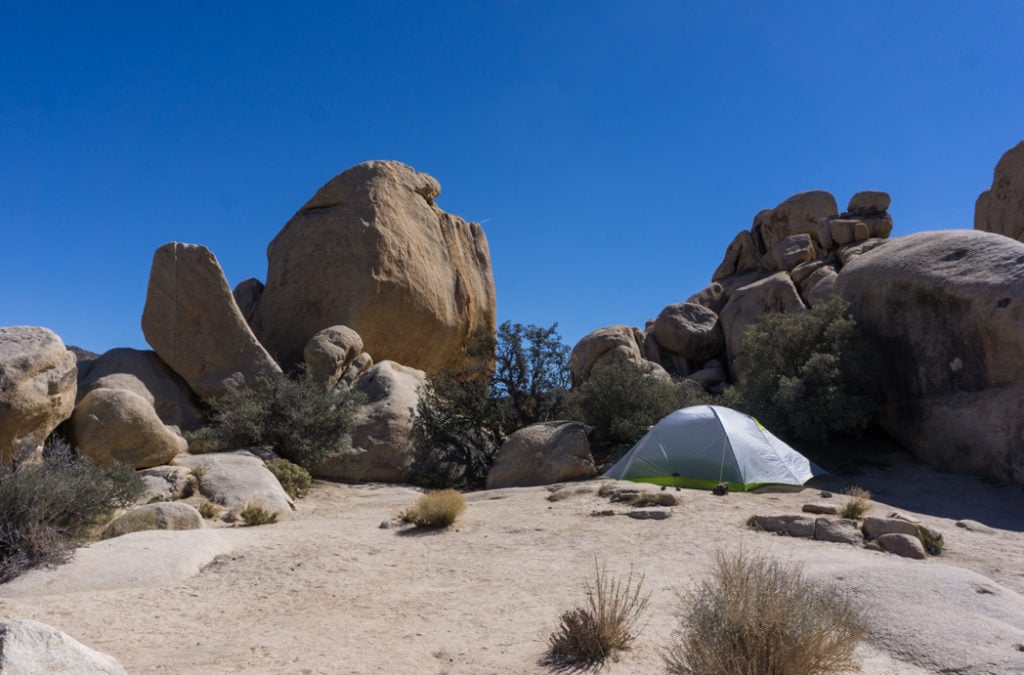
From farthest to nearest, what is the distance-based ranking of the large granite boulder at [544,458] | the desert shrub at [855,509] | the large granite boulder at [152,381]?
the large granite boulder at [152,381], the large granite boulder at [544,458], the desert shrub at [855,509]

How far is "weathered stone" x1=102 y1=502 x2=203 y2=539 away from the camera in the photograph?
984 centimetres

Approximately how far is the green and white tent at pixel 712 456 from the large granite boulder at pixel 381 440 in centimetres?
606

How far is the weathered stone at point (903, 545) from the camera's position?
893 cm

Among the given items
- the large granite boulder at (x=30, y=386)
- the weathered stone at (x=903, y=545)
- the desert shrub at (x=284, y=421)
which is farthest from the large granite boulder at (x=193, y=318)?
the weathered stone at (x=903, y=545)

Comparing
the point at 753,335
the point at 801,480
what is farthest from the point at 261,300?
the point at 801,480

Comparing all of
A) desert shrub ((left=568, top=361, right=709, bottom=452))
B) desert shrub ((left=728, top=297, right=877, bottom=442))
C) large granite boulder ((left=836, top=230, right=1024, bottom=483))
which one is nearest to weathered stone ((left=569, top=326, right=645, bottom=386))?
desert shrub ((left=568, top=361, right=709, bottom=452))

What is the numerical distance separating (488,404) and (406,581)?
11.0m

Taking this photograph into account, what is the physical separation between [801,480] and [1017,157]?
22.3 metres

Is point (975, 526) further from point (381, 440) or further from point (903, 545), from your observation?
point (381, 440)

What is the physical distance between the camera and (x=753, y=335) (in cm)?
1833

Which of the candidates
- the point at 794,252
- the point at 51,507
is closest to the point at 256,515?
the point at 51,507

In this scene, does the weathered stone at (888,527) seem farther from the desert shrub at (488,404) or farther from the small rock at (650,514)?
the desert shrub at (488,404)

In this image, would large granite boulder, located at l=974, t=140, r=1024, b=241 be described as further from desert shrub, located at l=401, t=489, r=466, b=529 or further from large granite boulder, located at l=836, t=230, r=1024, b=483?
desert shrub, located at l=401, t=489, r=466, b=529

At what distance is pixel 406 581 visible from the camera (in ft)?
27.0
